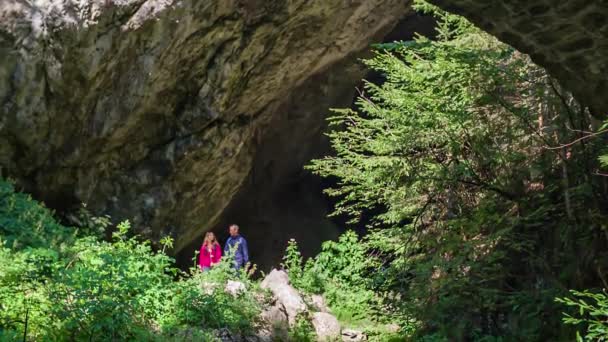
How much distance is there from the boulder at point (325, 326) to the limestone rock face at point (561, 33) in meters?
4.61

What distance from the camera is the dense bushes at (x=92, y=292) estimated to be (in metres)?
4.77

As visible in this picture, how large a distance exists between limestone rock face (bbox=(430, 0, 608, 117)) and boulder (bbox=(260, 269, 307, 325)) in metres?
4.73

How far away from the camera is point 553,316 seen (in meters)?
5.43

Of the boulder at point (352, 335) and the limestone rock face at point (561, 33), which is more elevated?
the limestone rock face at point (561, 33)

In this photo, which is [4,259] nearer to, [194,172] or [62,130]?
[62,130]

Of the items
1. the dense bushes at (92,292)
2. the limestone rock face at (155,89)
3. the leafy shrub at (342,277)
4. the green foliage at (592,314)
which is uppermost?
the limestone rock face at (155,89)

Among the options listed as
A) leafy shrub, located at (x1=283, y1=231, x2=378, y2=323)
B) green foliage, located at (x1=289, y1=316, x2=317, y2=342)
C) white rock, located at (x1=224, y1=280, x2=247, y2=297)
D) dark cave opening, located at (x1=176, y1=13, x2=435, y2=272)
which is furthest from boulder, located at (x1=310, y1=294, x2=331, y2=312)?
dark cave opening, located at (x1=176, y1=13, x2=435, y2=272)

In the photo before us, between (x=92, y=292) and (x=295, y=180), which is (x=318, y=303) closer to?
(x=92, y=292)

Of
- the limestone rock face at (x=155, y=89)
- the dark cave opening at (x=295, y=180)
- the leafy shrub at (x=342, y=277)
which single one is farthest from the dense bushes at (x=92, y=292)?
the dark cave opening at (x=295, y=180)

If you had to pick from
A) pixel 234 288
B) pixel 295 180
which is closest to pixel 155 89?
pixel 234 288

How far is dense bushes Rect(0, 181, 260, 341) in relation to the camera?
4.77 meters

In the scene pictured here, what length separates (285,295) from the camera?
8.33m

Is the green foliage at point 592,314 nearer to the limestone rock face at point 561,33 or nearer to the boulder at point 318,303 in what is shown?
the limestone rock face at point 561,33

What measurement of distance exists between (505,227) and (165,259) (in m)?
3.69
